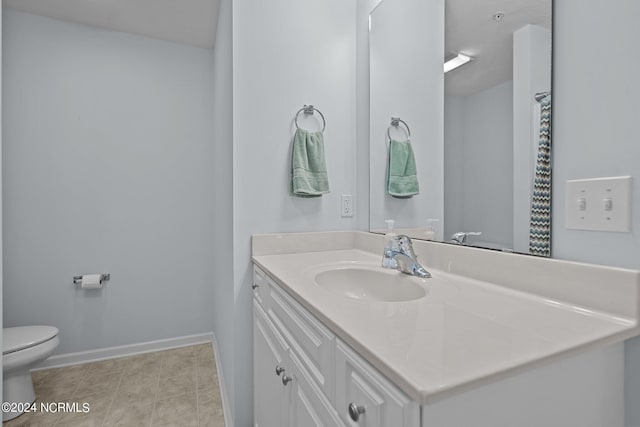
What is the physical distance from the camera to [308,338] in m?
0.75

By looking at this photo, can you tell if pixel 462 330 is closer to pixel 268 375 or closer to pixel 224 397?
pixel 268 375

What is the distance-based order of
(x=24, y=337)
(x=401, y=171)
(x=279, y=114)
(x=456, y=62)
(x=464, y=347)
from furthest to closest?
(x=24, y=337) → (x=279, y=114) → (x=401, y=171) → (x=456, y=62) → (x=464, y=347)

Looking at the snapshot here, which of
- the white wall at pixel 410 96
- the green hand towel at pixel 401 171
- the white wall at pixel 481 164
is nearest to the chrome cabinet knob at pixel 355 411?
the white wall at pixel 481 164

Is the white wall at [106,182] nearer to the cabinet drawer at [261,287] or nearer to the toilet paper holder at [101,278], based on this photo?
the toilet paper holder at [101,278]

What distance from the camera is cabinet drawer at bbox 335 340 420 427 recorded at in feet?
1.37

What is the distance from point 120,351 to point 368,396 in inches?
96.0

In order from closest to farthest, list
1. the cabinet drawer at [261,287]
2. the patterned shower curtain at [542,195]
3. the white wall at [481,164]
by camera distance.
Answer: the patterned shower curtain at [542,195] → the white wall at [481,164] → the cabinet drawer at [261,287]

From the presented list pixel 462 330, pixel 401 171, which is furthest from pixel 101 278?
pixel 462 330

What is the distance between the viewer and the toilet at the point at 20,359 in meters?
1.58

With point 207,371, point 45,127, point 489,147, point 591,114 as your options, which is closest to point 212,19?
point 45,127

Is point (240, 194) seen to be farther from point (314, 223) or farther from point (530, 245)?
point (530, 245)

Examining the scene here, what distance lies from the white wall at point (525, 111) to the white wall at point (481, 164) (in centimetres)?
2

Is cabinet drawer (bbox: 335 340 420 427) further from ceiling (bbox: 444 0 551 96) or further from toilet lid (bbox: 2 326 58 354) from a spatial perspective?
toilet lid (bbox: 2 326 58 354)

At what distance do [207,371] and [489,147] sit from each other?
2111mm
